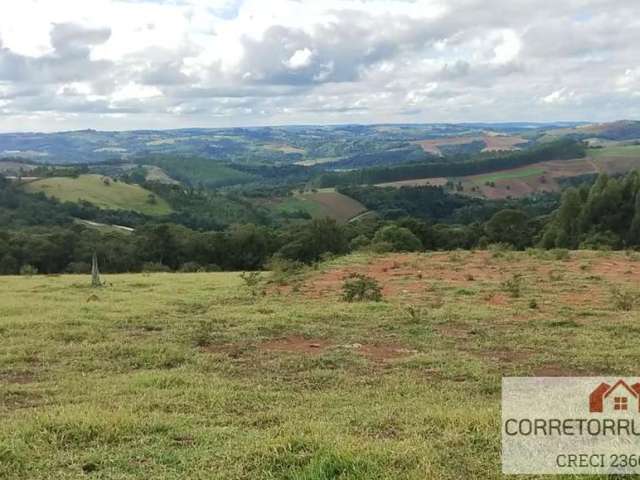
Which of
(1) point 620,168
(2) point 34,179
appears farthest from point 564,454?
(1) point 620,168

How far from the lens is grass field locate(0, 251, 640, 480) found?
4.93m

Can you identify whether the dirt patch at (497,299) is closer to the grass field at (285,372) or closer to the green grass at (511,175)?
the grass field at (285,372)

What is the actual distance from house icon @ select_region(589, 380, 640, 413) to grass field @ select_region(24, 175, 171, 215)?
10879 cm

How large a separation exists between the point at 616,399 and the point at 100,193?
118 metres

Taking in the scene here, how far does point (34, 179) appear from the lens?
390 ft

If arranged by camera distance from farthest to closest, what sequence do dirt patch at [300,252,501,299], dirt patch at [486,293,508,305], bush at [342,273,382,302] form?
dirt patch at [300,252,501,299], bush at [342,273,382,302], dirt patch at [486,293,508,305]

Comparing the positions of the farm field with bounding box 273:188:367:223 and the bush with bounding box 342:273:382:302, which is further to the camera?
the farm field with bounding box 273:188:367:223

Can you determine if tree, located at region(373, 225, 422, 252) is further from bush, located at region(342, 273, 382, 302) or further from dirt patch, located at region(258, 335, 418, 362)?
dirt patch, located at region(258, 335, 418, 362)

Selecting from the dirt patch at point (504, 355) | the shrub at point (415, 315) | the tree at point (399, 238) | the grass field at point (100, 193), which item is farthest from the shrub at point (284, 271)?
the grass field at point (100, 193)

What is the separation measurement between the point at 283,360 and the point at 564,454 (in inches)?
210

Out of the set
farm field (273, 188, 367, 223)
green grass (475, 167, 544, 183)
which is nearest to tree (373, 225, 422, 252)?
farm field (273, 188, 367, 223)

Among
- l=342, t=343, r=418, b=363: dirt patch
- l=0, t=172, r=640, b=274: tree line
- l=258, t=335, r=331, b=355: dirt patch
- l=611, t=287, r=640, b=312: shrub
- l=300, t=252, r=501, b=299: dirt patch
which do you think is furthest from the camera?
l=0, t=172, r=640, b=274: tree line

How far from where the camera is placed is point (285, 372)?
28.7 ft

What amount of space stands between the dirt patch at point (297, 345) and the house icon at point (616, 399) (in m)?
4.92
